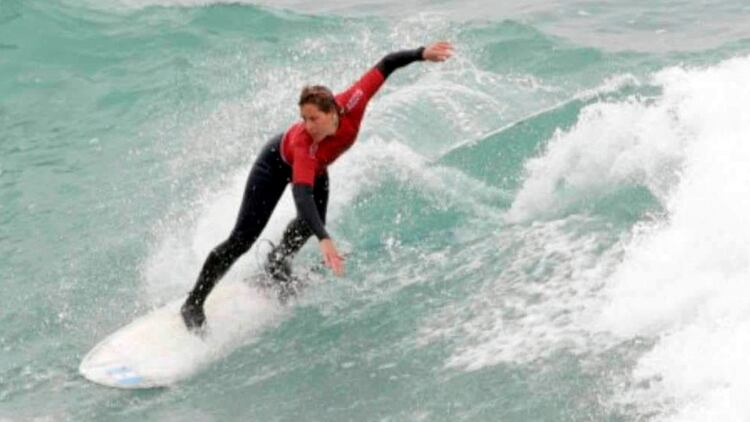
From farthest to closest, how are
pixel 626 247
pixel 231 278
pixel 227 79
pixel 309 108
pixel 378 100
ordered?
pixel 227 79
pixel 378 100
pixel 231 278
pixel 626 247
pixel 309 108

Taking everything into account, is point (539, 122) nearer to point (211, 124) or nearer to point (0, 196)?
point (211, 124)

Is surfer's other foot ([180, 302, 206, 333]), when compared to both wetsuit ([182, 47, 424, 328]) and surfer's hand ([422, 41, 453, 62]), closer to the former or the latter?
wetsuit ([182, 47, 424, 328])

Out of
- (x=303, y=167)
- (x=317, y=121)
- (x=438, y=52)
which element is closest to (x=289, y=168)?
(x=303, y=167)

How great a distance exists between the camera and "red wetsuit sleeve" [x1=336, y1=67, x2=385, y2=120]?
7.61 metres

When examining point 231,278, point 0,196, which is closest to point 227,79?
point 0,196

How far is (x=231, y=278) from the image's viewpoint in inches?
352

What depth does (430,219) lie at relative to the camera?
9414mm

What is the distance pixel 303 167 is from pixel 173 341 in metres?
1.59

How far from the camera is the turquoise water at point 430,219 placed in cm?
657

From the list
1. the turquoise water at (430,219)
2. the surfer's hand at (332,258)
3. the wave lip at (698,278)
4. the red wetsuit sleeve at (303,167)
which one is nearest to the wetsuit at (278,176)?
the red wetsuit sleeve at (303,167)

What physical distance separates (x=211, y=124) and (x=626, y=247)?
6434 mm

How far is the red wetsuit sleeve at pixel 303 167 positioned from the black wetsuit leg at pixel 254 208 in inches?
20.7

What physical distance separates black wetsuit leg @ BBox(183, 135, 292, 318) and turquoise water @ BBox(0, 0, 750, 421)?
53 cm

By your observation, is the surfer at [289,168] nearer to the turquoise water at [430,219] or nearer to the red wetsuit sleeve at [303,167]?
the red wetsuit sleeve at [303,167]
